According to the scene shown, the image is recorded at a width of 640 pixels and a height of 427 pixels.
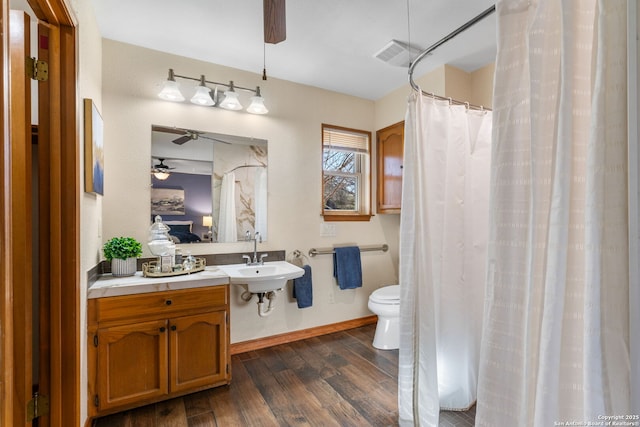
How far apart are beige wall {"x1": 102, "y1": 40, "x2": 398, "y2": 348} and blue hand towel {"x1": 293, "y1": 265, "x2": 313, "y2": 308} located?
0.15m

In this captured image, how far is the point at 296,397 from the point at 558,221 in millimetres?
1860

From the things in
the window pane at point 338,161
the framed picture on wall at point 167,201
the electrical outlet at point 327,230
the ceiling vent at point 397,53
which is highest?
the ceiling vent at point 397,53

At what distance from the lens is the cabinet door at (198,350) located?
6.15 ft

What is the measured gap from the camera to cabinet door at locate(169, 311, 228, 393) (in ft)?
6.15

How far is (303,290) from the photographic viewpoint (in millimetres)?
2730

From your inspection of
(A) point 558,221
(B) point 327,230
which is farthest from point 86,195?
(A) point 558,221

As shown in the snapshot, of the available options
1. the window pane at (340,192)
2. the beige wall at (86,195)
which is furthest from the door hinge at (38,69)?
the window pane at (340,192)

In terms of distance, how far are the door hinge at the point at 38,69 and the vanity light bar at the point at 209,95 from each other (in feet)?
3.04

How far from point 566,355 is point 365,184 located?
8.81 ft

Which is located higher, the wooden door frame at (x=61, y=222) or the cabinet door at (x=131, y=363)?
the wooden door frame at (x=61, y=222)

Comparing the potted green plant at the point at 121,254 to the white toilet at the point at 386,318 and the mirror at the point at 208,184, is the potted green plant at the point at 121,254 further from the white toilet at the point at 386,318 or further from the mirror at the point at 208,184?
the white toilet at the point at 386,318

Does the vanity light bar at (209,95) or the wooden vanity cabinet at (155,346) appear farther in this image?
→ the vanity light bar at (209,95)

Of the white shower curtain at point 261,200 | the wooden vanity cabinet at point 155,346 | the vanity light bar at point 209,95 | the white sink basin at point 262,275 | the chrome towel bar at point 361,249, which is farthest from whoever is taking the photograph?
the chrome towel bar at point 361,249

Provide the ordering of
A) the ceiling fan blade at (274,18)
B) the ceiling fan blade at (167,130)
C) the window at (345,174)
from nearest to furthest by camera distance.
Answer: the ceiling fan blade at (274,18) → the ceiling fan blade at (167,130) → the window at (345,174)
